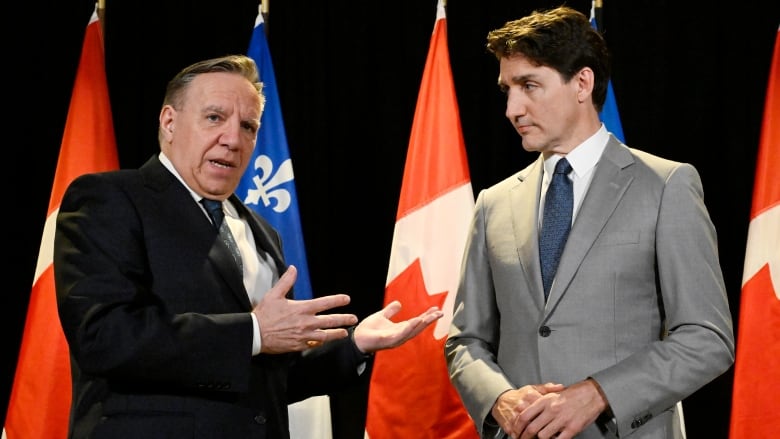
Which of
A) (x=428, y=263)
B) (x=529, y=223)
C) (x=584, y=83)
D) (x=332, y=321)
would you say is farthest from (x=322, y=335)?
(x=428, y=263)

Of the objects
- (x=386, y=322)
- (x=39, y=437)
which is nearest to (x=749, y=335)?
(x=386, y=322)

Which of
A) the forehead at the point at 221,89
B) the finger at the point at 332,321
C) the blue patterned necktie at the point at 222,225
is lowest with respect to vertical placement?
the finger at the point at 332,321

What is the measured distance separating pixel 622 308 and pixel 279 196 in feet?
7.07

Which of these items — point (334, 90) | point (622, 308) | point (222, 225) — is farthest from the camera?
point (334, 90)

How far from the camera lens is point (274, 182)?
13.1ft

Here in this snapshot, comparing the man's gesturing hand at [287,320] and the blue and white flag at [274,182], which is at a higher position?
the blue and white flag at [274,182]

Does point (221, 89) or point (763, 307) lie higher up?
point (221, 89)

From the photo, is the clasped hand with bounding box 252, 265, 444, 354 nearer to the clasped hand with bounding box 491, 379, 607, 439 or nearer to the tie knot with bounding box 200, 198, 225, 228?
the tie knot with bounding box 200, 198, 225, 228

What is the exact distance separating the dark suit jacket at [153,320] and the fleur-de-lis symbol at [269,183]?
177 cm

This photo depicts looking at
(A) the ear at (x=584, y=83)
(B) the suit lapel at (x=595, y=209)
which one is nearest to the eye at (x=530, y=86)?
(A) the ear at (x=584, y=83)

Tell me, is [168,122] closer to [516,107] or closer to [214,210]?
Answer: [214,210]

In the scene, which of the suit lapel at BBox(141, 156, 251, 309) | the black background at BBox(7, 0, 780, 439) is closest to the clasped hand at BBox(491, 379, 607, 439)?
the suit lapel at BBox(141, 156, 251, 309)

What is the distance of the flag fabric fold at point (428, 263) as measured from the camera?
371 cm

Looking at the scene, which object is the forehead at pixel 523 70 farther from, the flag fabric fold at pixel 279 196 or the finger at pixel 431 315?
the flag fabric fold at pixel 279 196
